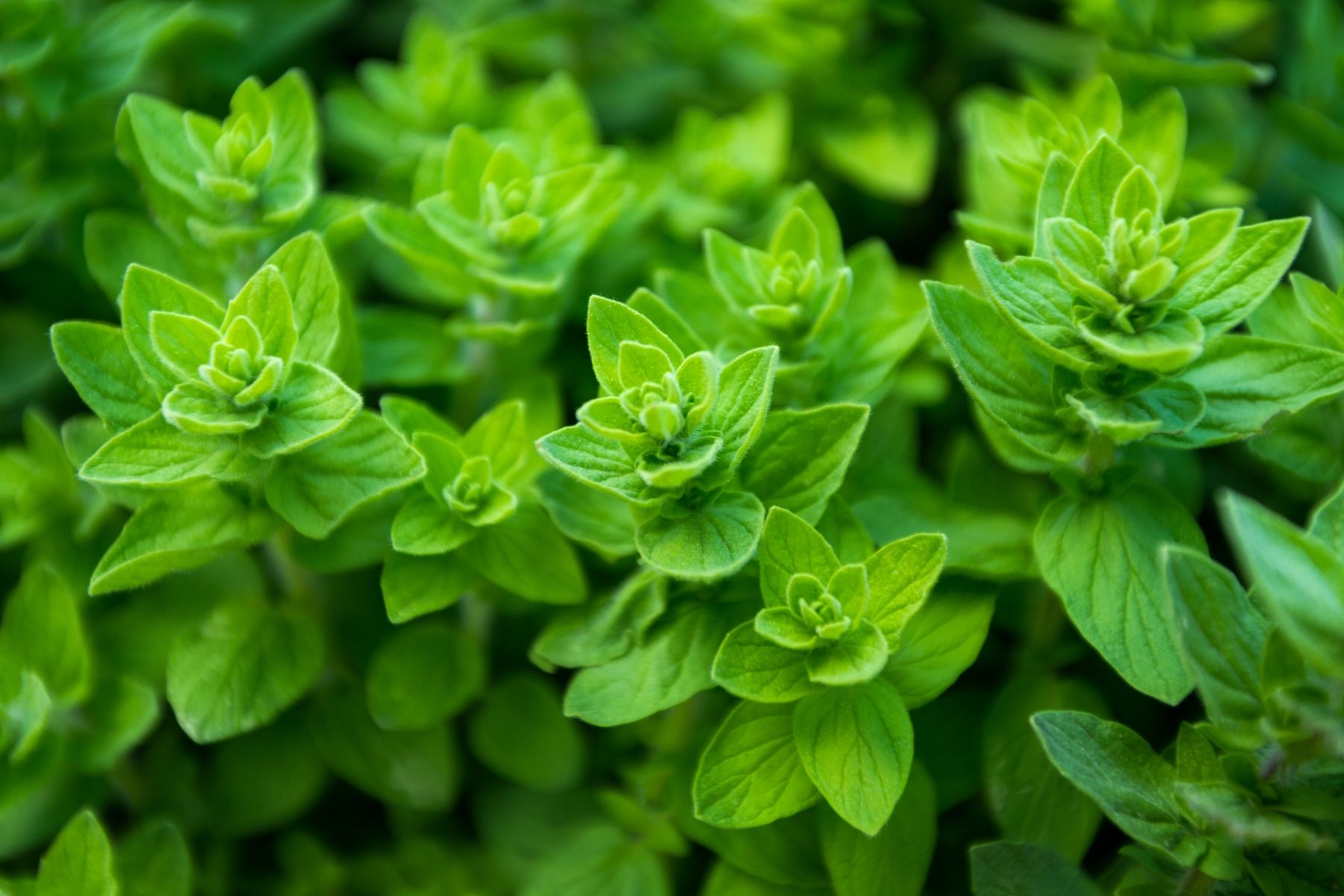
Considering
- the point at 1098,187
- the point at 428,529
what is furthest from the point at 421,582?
the point at 1098,187

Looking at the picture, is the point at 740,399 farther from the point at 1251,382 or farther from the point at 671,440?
the point at 1251,382

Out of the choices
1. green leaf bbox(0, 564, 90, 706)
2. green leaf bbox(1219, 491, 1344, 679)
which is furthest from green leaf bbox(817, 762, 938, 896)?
green leaf bbox(0, 564, 90, 706)

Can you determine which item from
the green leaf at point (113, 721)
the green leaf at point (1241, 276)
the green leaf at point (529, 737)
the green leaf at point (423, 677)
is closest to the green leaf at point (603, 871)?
the green leaf at point (529, 737)

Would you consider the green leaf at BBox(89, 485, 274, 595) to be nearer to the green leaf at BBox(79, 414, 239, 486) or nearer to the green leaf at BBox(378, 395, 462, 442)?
the green leaf at BBox(79, 414, 239, 486)

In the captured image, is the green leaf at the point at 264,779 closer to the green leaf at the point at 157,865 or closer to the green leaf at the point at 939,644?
the green leaf at the point at 157,865

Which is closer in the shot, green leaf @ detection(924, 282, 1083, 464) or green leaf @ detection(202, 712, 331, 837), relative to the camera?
green leaf @ detection(924, 282, 1083, 464)
